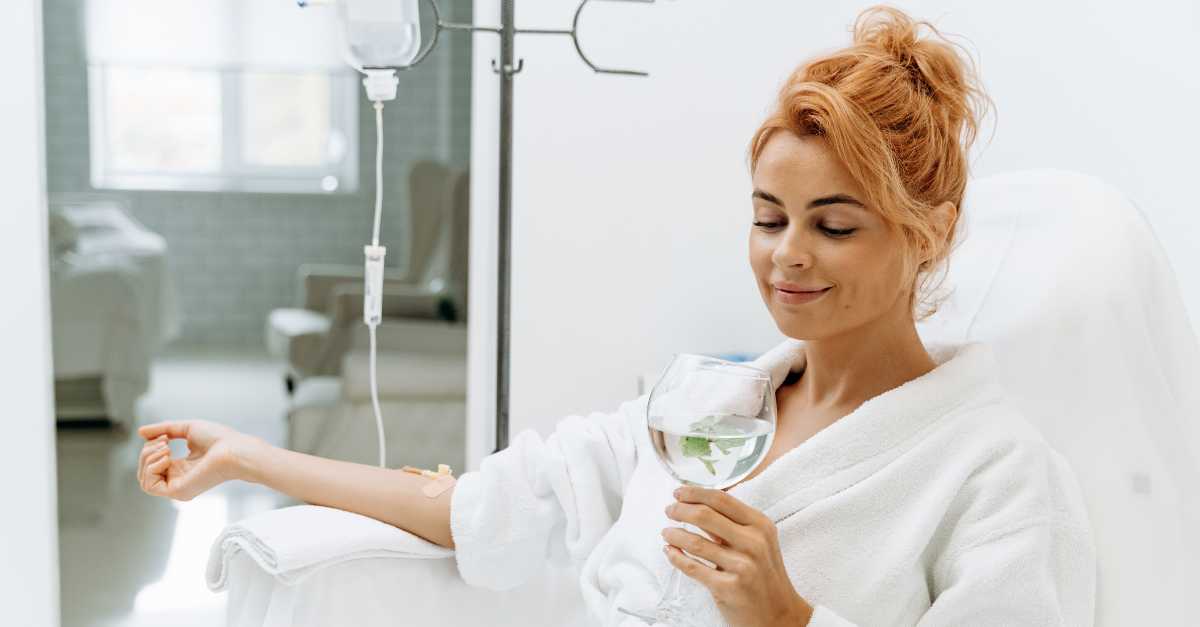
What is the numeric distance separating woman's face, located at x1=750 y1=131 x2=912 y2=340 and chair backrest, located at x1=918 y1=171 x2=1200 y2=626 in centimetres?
19

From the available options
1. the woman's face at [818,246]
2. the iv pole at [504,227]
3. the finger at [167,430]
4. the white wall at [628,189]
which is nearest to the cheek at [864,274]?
the woman's face at [818,246]

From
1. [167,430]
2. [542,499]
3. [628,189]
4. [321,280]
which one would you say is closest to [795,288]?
[542,499]

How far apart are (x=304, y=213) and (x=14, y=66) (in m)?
0.63

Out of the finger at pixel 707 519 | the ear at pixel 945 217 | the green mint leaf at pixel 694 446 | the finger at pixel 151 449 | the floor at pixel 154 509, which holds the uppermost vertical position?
the ear at pixel 945 217

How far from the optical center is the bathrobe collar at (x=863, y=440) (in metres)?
1.30

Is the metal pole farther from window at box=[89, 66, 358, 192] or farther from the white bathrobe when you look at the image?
window at box=[89, 66, 358, 192]

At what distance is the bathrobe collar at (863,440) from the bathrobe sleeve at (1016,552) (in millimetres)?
91

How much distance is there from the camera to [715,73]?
8.40 feet

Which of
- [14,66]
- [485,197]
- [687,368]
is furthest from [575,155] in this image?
[687,368]

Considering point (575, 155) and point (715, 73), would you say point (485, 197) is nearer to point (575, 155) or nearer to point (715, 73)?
point (575, 155)

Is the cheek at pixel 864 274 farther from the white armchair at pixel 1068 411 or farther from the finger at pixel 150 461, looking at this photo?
the finger at pixel 150 461

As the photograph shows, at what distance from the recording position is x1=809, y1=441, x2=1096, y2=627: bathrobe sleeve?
116cm

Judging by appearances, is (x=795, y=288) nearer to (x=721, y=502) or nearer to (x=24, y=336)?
(x=721, y=502)

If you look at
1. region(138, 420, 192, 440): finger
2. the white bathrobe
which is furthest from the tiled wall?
the white bathrobe
